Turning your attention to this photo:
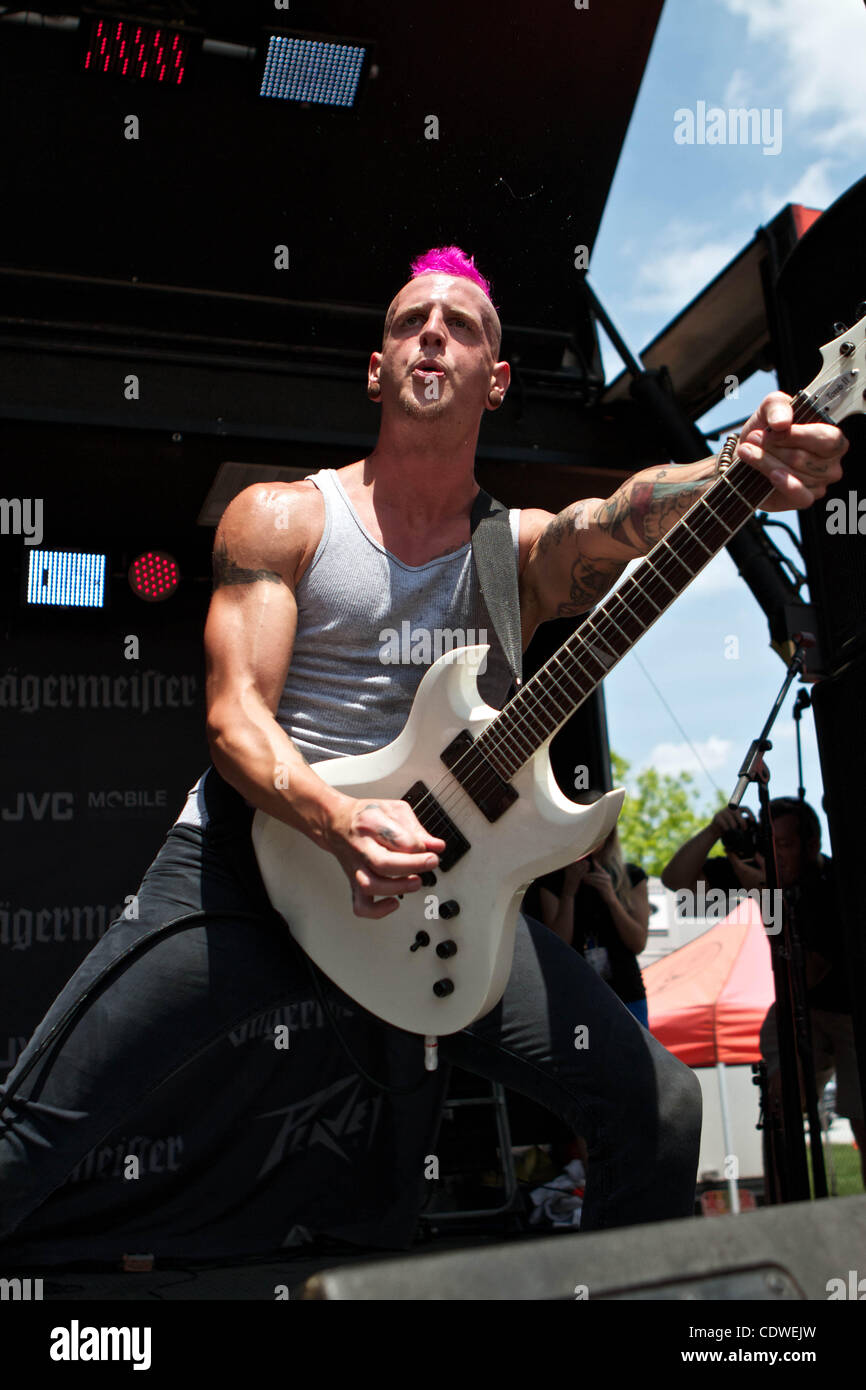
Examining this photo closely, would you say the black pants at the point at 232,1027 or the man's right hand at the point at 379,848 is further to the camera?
the black pants at the point at 232,1027

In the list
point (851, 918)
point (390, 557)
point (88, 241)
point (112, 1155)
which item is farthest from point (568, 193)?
point (112, 1155)

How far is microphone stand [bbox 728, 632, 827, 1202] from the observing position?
11.9 ft

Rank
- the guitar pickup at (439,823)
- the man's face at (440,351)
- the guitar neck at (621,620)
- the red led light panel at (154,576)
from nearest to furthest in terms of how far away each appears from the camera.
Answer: the guitar neck at (621,620) → the guitar pickup at (439,823) → the man's face at (440,351) → the red led light panel at (154,576)

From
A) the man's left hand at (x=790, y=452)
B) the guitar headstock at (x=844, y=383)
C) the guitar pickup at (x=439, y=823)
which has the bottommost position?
the guitar pickup at (x=439, y=823)

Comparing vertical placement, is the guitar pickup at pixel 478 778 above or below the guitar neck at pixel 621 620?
below

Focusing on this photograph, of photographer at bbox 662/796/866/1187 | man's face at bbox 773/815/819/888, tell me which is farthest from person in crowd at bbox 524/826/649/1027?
man's face at bbox 773/815/819/888

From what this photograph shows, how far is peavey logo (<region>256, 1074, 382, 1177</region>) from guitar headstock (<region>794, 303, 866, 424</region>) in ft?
10.4

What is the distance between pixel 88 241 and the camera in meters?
4.16

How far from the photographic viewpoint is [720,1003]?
9594 mm

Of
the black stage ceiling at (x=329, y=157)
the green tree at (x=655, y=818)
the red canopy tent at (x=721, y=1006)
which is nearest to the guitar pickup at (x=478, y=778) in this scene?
the black stage ceiling at (x=329, y=157)

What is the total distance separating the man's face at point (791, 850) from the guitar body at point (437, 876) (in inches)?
95.3

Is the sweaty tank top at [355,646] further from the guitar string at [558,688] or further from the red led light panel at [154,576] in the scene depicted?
the red led light panel at [154,576]

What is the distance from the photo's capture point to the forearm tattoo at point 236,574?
2357 mm
